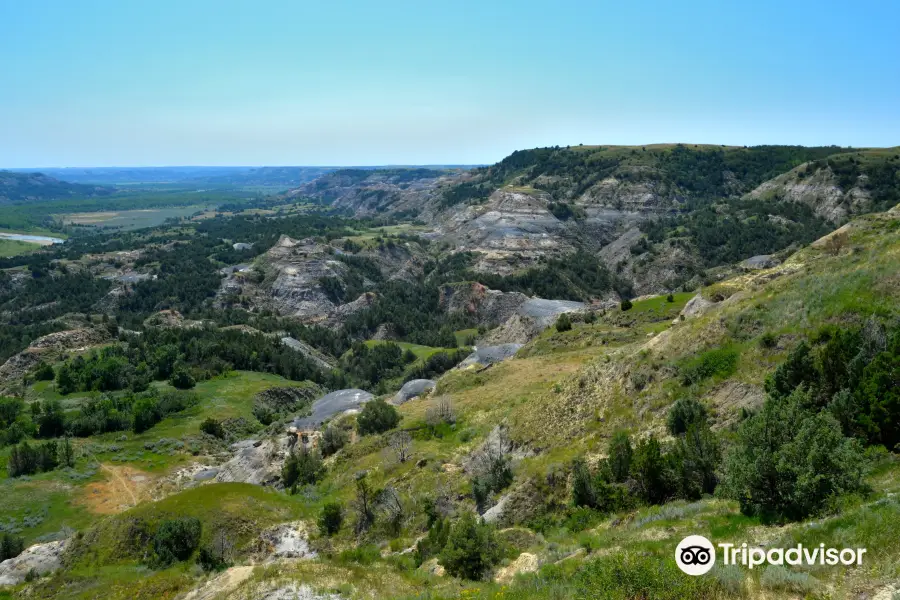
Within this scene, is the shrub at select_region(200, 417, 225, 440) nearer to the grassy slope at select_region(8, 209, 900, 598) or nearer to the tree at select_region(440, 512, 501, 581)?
the grassy slope at select_region(8, 209, 900, 598)

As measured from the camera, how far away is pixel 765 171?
14200 cm

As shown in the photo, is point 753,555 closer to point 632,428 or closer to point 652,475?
point 652,475

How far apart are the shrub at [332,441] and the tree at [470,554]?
67.6 feet

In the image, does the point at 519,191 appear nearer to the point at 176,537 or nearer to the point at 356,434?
the point at 356,434

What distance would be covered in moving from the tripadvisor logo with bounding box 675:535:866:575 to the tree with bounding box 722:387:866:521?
1.65 m

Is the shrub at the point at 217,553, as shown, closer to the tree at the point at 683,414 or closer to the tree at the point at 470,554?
the tree at the point at 470,554

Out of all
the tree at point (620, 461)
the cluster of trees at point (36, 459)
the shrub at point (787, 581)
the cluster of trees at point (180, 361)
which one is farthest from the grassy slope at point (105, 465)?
the shrub at point (787, 581)

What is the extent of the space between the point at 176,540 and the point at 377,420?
43.7 feet

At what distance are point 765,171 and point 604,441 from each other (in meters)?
153

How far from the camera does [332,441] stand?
3328 cm

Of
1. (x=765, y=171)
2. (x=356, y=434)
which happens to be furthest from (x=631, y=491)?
(x=765, y=171)

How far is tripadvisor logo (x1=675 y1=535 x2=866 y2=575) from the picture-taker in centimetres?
757

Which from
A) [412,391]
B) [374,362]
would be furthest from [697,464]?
[374,362]

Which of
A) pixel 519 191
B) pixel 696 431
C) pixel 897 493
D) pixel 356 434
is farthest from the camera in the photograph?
pixel 519 191
